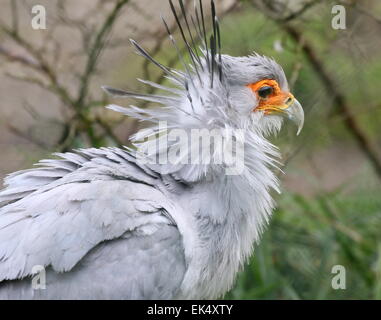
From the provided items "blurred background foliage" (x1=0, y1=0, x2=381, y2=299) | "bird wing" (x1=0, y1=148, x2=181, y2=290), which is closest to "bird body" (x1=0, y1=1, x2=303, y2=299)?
"bird wing" (x1=0, y1=148, x2=181, y2=290)

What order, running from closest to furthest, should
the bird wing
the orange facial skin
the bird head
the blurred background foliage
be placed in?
the bird wing
the bird head
the orange facial skin
the blurred background foliage

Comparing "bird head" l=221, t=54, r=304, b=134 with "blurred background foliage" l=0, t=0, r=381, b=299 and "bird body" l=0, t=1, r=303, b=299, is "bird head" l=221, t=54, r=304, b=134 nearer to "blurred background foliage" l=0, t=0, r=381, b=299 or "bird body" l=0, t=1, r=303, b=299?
"bird body" l=0, t=1, r=303, b=299

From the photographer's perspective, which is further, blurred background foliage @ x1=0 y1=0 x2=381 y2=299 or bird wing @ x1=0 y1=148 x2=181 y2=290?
blurred background foliage @ x1=0 y1=0 x2=381 y2=299

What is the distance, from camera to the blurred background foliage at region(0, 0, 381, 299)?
4871 millimetres

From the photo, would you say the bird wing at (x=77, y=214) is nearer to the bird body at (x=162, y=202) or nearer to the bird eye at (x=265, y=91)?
the bird body at (x=162, y=202)

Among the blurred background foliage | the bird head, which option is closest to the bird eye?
the bird head

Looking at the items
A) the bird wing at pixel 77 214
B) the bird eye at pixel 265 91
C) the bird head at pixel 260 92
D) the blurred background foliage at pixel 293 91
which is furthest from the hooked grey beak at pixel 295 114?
the bird wing at pixel 77 214

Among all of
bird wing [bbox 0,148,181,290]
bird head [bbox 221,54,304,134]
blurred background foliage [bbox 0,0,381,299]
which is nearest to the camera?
bird wing [bbox 0,148,181,290]

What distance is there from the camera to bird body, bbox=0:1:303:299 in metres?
3.13

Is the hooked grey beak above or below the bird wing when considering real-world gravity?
above

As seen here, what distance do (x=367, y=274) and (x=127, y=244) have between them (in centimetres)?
272

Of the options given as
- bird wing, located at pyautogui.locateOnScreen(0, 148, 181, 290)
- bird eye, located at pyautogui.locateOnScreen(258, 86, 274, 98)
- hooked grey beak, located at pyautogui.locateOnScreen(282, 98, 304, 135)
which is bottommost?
bird wing, located at pyautogui.locateOnScreen(0, 148, 181, 290)

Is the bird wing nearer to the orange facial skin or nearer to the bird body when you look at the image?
the bird body

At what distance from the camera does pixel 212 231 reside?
334cm
